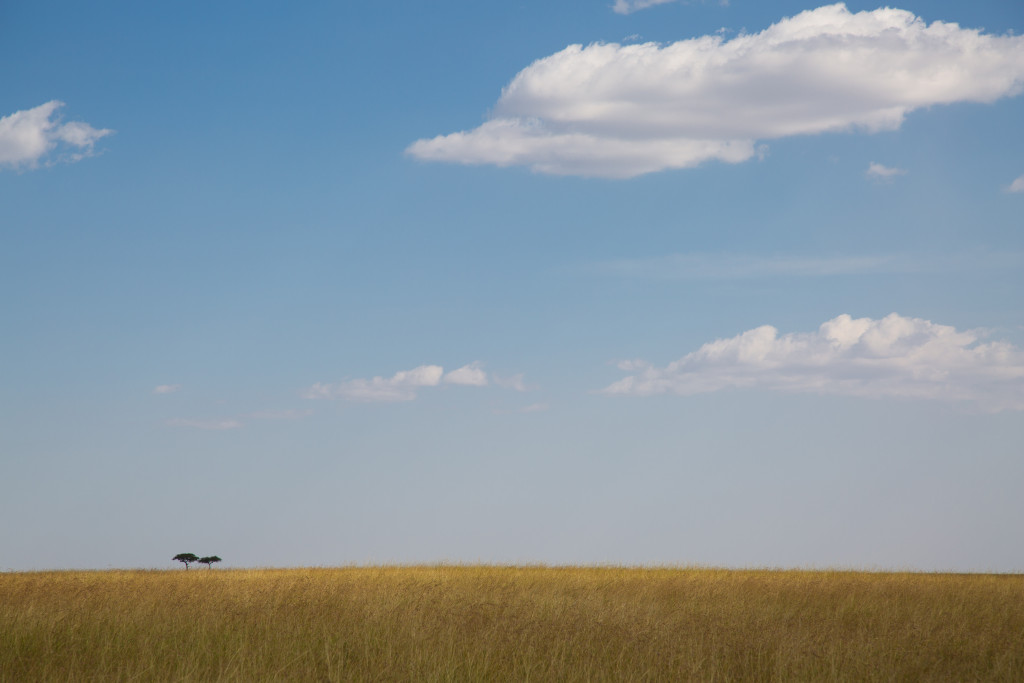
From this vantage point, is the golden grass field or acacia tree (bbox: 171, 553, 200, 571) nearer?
the golden grass field

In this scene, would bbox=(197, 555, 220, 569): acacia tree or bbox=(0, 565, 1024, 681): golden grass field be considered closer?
bbox=(0, 565, 1024, 681): golden grass field

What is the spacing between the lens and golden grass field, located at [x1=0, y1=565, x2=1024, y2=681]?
9109mm

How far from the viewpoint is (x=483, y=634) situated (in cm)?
1045

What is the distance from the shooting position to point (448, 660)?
9.03 meters

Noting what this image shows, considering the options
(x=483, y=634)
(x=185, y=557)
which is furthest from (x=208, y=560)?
(x=483, y=634)

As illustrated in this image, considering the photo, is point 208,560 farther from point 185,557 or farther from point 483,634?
point 483,634

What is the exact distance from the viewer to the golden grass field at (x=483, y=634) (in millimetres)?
9109

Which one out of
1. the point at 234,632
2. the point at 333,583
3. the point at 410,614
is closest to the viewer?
the point at 234,632

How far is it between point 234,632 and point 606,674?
4948 mm

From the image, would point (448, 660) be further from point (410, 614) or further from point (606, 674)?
point (410, 614)

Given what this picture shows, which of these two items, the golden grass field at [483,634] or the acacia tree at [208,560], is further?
the acacia tree at [208,560]

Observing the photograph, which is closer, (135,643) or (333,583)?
(135,643)

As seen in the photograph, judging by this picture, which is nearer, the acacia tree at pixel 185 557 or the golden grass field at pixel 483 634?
the golden grass field at pixel 483 634

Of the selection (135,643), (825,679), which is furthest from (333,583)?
(825,679)
